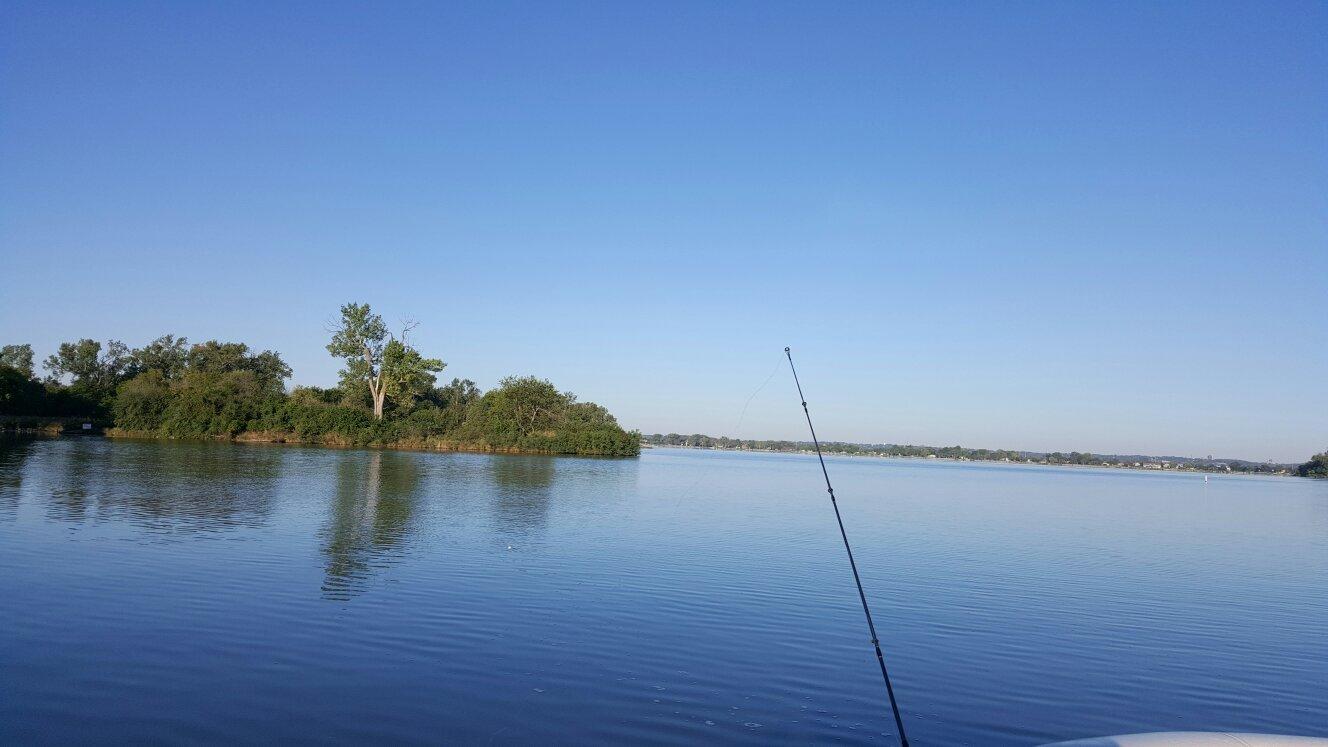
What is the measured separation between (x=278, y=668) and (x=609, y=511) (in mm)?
18408

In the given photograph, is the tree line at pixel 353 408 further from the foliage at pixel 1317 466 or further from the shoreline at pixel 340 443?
the foliage at pixel 1317 466

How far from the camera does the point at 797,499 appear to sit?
3575 cm

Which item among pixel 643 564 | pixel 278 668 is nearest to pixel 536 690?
pixel 278 668

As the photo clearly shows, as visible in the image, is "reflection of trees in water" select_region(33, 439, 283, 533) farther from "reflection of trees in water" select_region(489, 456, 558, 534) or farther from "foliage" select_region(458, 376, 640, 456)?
"foliage" select_region(458, 376, 640, 456)

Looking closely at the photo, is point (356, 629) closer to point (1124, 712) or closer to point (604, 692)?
point (604, 692)

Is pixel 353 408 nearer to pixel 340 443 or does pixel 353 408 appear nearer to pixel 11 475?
pixel 340 443

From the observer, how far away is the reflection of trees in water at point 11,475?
19.3 metres

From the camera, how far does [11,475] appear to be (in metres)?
26.8

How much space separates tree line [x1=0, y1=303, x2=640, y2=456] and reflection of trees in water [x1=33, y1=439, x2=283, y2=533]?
28694 millimetres

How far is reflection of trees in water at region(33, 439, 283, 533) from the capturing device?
18.7 m

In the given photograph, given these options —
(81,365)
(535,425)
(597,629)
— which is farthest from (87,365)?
(597,629)

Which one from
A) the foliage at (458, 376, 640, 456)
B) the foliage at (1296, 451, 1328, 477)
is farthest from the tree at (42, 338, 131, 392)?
the foliage at (1296, 451, 1328, 477)

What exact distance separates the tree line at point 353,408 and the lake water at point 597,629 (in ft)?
155

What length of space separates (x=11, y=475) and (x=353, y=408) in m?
46.0
